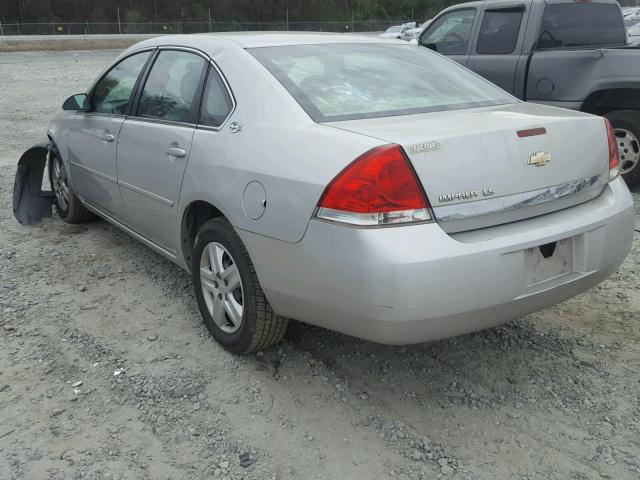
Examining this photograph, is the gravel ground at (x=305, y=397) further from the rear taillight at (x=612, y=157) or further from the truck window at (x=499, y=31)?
the truck window at (x=499, y=31)

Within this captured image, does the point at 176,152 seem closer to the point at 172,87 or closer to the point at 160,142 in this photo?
the point at 160,142

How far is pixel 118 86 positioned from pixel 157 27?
6178 centimetres

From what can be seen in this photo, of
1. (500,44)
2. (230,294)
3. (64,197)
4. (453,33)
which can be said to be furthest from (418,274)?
(453,33)

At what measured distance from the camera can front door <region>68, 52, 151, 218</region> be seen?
4.26m

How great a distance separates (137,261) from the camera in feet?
15.5

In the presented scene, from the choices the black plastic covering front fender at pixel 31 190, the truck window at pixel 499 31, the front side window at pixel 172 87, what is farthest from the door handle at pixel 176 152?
the truck window at pixel 499 31

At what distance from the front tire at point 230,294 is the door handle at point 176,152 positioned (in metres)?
0.41

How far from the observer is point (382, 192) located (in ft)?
8.03

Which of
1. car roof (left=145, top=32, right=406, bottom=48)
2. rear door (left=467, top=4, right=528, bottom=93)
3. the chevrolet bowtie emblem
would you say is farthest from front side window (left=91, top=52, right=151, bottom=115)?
rear door (left=467, top=4, right=528, bottom=93)

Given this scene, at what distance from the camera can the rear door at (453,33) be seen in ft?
24.5

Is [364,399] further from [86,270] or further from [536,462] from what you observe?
[86,270]

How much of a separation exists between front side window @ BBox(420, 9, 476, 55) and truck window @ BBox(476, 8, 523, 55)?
221mm

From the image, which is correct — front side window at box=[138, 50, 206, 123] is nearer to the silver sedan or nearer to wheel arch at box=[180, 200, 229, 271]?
the silver sedan

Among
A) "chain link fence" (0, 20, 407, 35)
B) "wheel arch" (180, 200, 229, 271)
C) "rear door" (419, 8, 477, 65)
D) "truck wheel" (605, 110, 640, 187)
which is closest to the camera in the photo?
"wheel arch" (180, 200, 229, 271)
